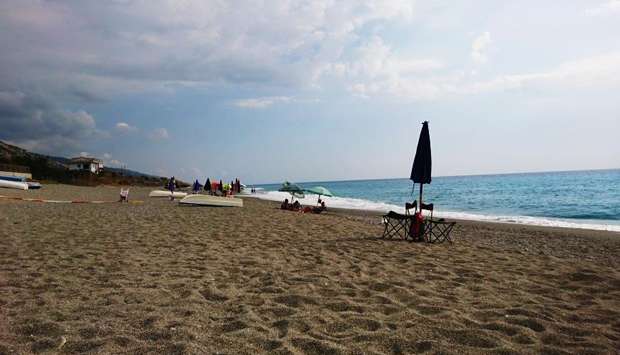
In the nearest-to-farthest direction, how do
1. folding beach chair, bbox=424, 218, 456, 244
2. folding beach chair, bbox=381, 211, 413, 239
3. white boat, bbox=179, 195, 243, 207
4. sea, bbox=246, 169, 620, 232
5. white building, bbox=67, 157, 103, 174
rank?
folding beach chair, bbox=424, 218, 456, 244
folding beach chair, bbox=381, 211, 413, 239
white boat, bbox=179, 195, 243, 207
sea, bbox=246, 169, 620, 232
white building, bbox=67, 157, 103, 174

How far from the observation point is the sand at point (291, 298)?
10.3 ft

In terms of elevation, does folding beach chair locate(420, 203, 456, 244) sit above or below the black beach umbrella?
below

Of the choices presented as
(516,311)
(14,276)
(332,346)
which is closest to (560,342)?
(516,311)

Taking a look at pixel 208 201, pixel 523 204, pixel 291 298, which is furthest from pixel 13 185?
pixel 523 204

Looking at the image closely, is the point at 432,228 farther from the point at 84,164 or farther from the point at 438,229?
the point at 84,164

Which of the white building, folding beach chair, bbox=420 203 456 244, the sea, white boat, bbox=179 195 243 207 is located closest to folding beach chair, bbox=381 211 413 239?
folding beach chair, bbox=420 203 456 244

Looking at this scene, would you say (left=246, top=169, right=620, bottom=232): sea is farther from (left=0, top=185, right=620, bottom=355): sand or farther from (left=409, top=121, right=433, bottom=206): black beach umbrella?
(left=0, top=185, right=620, bottom=355): sand

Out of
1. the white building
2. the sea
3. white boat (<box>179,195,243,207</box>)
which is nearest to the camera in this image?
white boat (<box>179,195,243,207</box>)

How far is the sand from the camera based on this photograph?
3.13 metres

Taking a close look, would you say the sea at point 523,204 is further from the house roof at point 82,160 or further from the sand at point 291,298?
the house roof at point 82,160

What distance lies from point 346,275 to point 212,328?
2471mm

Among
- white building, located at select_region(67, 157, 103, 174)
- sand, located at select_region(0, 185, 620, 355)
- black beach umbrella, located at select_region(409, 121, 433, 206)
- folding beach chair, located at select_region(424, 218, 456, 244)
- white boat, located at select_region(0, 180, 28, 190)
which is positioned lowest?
sand, located at select_region(0, 185, 620, 355)

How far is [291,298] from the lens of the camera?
169 inches

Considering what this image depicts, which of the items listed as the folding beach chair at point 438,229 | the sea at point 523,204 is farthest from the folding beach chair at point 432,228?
the sea at point 523,204
